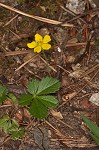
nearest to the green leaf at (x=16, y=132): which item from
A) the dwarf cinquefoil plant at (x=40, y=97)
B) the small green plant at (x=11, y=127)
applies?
the small green plant at (x=11, y=127)

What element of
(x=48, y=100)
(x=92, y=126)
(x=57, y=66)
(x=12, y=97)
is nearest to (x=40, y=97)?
(x=48, y=100)

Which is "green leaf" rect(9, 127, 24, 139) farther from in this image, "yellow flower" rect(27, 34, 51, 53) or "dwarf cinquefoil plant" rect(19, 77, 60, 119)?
"yellow flower" rect(27, 34, 51, 53)

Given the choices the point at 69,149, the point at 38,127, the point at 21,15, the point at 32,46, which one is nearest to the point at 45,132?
the point at 38,127

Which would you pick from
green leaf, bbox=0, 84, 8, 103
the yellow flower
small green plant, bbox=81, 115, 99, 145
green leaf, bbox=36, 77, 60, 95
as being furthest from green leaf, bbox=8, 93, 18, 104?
small green plant, bbox=81, 115, 99, 145

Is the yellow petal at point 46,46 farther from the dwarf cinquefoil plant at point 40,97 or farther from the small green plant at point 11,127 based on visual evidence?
the small green plant at point 11,127

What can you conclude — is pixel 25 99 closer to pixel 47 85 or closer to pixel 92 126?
pixel 47 85

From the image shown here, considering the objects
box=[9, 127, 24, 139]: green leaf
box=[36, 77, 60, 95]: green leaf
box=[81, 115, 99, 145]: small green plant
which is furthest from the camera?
box=[36, 77, 60, 95]: green leaf

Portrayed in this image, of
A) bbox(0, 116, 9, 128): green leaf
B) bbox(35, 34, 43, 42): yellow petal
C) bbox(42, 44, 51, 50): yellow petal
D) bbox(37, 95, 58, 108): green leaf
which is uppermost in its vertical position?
bbox(35, 34, 43, 42): yellow petal

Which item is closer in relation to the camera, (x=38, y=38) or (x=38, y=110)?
(x=38, y=110)
